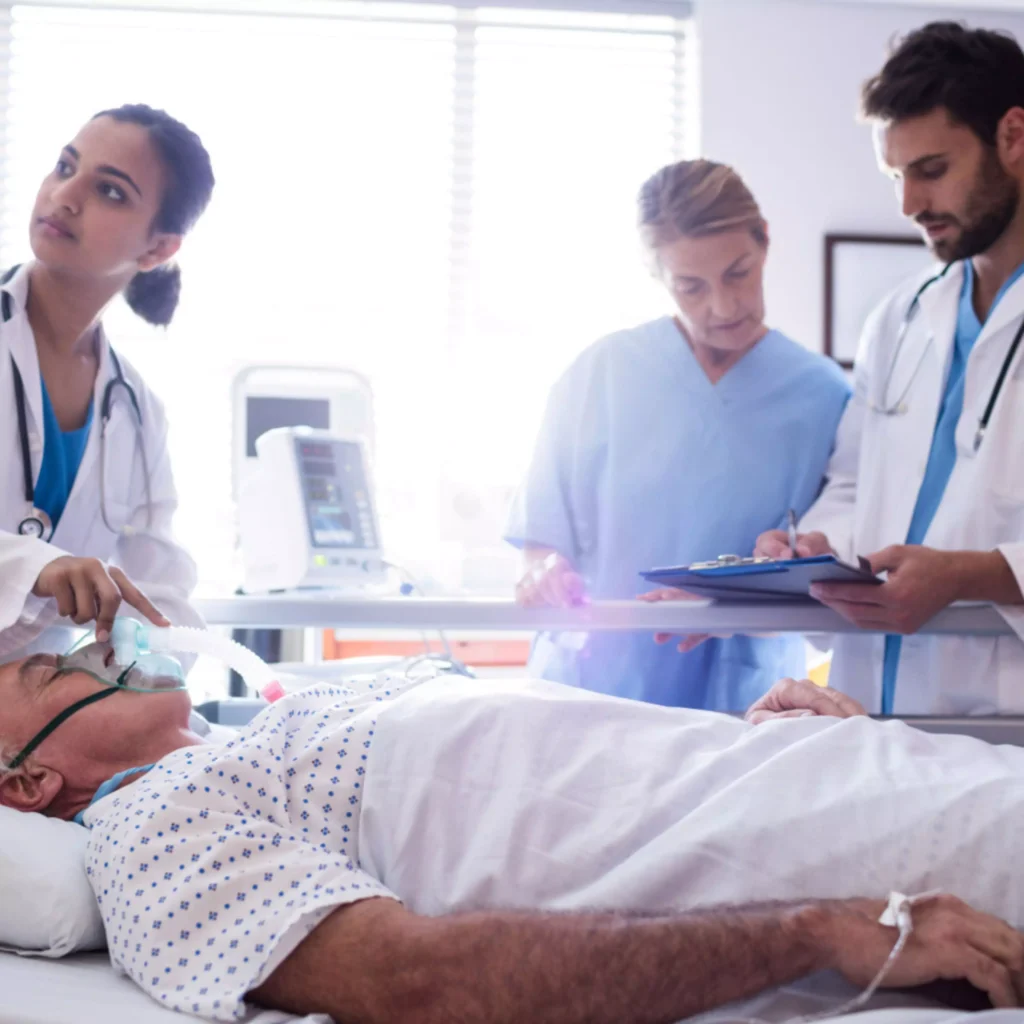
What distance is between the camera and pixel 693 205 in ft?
6.56

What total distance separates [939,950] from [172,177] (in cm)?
171

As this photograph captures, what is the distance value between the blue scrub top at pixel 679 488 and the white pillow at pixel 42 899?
109 centimetres

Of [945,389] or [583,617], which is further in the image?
[945,389]

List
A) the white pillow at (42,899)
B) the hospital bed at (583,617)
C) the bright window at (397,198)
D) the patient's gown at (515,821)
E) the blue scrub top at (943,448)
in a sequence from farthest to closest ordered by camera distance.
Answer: the bright window at (397,198) < the blue scrub top at (943,448) < the hospital bed at (583,617) < the white pillow at (42,899) < the patient's gown at (515,821)

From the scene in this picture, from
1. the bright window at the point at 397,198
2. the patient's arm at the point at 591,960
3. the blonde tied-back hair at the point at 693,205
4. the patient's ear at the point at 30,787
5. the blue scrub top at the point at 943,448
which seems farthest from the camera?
the bright window at the point at 397,198

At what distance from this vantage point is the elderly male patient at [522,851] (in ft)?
3.07

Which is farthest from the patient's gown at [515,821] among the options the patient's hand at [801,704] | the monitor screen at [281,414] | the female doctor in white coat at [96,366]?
the monitor screen at [281,414]

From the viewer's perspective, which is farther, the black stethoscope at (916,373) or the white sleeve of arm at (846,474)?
the white sleeve of arm at (846,474)

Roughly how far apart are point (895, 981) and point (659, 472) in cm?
125

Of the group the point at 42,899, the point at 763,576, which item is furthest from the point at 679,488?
the point at 42,899

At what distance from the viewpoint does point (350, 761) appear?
47.3 inches

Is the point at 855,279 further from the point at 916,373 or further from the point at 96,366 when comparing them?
the point at 96,366

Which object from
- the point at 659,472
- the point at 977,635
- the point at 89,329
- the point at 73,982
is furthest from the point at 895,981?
the point at 89,329

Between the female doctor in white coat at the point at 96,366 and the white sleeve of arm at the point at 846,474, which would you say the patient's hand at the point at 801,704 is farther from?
the female doctor in white coat at the point at 96,366
